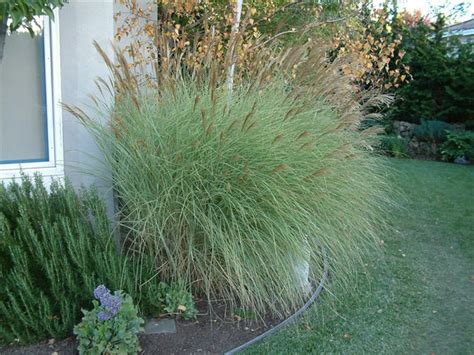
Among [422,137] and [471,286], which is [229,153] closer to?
Answer: [471,286]

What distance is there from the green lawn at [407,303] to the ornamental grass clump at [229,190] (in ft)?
0.97

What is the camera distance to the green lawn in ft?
11.5

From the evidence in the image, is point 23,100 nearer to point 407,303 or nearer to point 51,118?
point 51,118

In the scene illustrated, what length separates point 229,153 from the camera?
364 centimetres

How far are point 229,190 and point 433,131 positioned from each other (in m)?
11.0

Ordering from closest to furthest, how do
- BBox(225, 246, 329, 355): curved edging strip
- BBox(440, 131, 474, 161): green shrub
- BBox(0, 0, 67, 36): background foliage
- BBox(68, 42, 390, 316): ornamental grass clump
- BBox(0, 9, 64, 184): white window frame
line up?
BBox(0, 0, 67, 36): background foliage, BBox(225, 246, 329, 355): curved edging strip, BBox(68, 42, 390, 316): ornamental grass clump, BBox(0, 9, 64, 184): white window frame, BBox(440, 131, 474, 161): green shrub

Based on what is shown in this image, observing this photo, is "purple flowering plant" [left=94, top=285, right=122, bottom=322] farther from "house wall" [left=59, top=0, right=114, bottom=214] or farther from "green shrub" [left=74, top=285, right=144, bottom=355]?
"house wall" [left=59, top=0, right=114, bottom=214]

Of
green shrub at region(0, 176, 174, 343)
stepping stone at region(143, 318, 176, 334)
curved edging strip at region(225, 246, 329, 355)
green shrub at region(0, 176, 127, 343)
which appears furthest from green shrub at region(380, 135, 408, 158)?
green shrub at region(0, 176, 127, 343)

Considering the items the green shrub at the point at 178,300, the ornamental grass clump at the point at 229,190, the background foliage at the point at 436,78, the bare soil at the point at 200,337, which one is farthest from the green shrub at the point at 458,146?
the green shrub at the point at 178,300

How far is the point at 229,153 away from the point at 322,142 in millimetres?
877

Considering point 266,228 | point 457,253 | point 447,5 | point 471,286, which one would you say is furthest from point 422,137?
point 266,228

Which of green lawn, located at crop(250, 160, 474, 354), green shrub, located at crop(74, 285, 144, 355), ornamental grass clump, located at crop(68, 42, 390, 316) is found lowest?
green lawn, located at crop(250, 160, 474, 354)

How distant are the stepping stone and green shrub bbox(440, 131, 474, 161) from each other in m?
10.8

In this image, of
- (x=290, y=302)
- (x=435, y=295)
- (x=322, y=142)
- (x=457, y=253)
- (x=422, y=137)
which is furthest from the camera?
(x=422, y=137)
